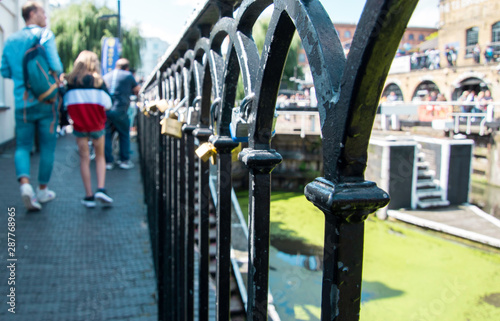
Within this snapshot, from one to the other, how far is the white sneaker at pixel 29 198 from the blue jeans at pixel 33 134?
102 millimetres

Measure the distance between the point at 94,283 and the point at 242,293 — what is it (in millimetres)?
1363

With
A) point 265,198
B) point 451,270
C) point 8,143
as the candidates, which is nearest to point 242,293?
point 265,198

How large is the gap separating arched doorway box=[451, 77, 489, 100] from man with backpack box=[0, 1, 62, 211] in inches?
969

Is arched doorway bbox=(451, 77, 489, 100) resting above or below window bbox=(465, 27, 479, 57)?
below

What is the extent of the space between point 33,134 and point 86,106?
53cm

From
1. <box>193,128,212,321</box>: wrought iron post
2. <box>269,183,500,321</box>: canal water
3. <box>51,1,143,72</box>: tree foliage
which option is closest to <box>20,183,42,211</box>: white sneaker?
<box>193,128,212,321</box>: wrought iron post

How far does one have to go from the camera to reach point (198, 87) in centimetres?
147

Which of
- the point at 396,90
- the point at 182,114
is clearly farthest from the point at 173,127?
the point at 396,90

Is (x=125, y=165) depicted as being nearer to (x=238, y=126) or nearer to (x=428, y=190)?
(x=238, y=126)

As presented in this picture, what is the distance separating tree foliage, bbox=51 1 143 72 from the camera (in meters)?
17.9

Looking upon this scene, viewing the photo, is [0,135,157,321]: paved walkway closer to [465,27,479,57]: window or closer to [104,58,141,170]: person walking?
[104,58,141,170]: person walking

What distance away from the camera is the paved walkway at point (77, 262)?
2.48m

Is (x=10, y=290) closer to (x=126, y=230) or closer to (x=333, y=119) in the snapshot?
(x=126, y=230)

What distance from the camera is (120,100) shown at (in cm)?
605
